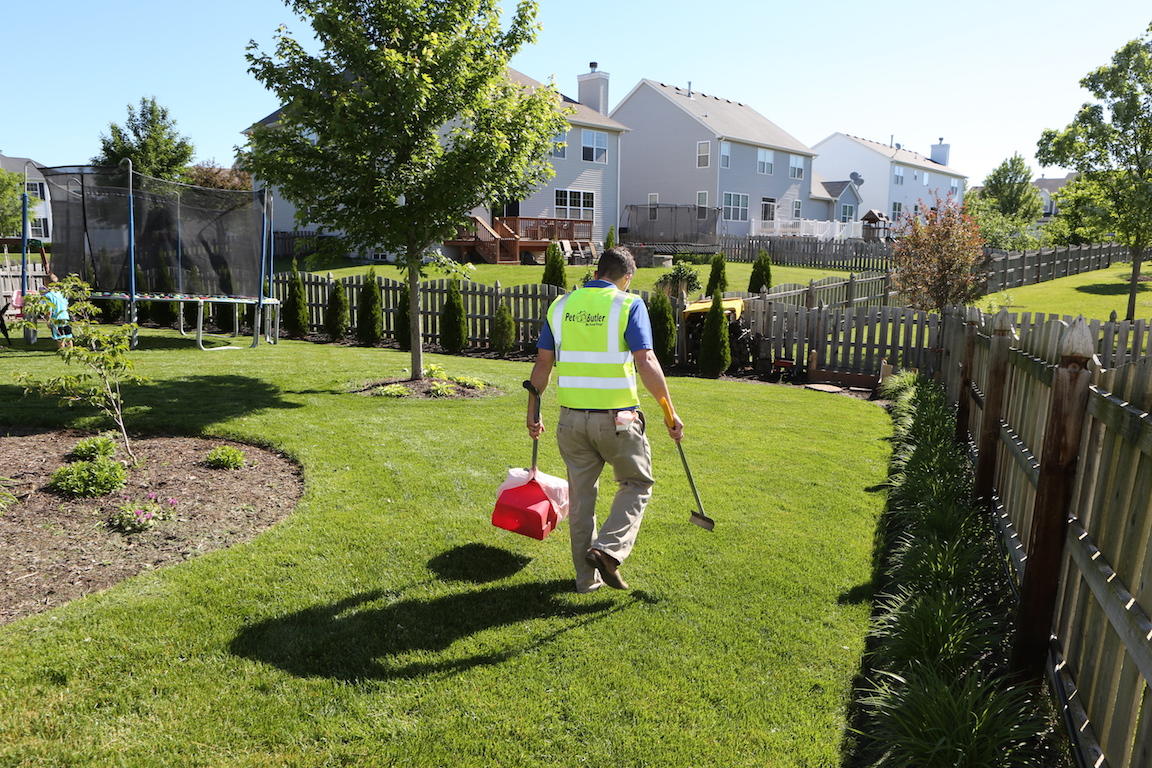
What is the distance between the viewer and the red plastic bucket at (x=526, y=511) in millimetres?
4945

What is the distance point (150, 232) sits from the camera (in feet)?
44.7

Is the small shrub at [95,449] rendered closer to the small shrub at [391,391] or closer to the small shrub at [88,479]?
the small shrub at [88,479]

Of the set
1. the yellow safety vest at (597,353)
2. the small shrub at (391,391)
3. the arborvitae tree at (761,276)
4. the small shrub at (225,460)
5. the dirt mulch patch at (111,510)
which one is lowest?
the dirt mulch patch at (111,510)

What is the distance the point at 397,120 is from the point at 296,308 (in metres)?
8.22

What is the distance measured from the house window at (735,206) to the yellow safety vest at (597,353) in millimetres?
41360

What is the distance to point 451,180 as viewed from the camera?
397 inches

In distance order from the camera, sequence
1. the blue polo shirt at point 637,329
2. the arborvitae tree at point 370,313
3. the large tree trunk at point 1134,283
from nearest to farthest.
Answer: the blue polo shirt at point 637,329 → the arborvitae tree at point 370,313 → the large tree trunk at point 1134,283

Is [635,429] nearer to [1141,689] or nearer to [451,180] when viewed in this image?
[1141,689]

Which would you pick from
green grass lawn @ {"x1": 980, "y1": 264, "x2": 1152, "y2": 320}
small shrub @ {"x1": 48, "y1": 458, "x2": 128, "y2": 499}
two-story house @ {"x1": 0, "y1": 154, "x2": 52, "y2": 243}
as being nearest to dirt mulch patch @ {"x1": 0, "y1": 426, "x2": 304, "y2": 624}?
small shrub @ {"x1": 48, "y1": 458, "x2": 128, "y2": 499}

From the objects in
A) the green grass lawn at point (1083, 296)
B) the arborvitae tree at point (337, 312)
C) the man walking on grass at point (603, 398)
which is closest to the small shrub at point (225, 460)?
the man walking on grass at point (603, 398)

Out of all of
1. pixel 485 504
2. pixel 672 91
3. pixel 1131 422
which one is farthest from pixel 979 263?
pixel 672 91

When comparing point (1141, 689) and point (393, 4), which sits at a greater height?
point (393, 4)

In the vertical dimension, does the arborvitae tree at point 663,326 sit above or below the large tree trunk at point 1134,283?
below

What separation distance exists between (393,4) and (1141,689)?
1006 centimetres
